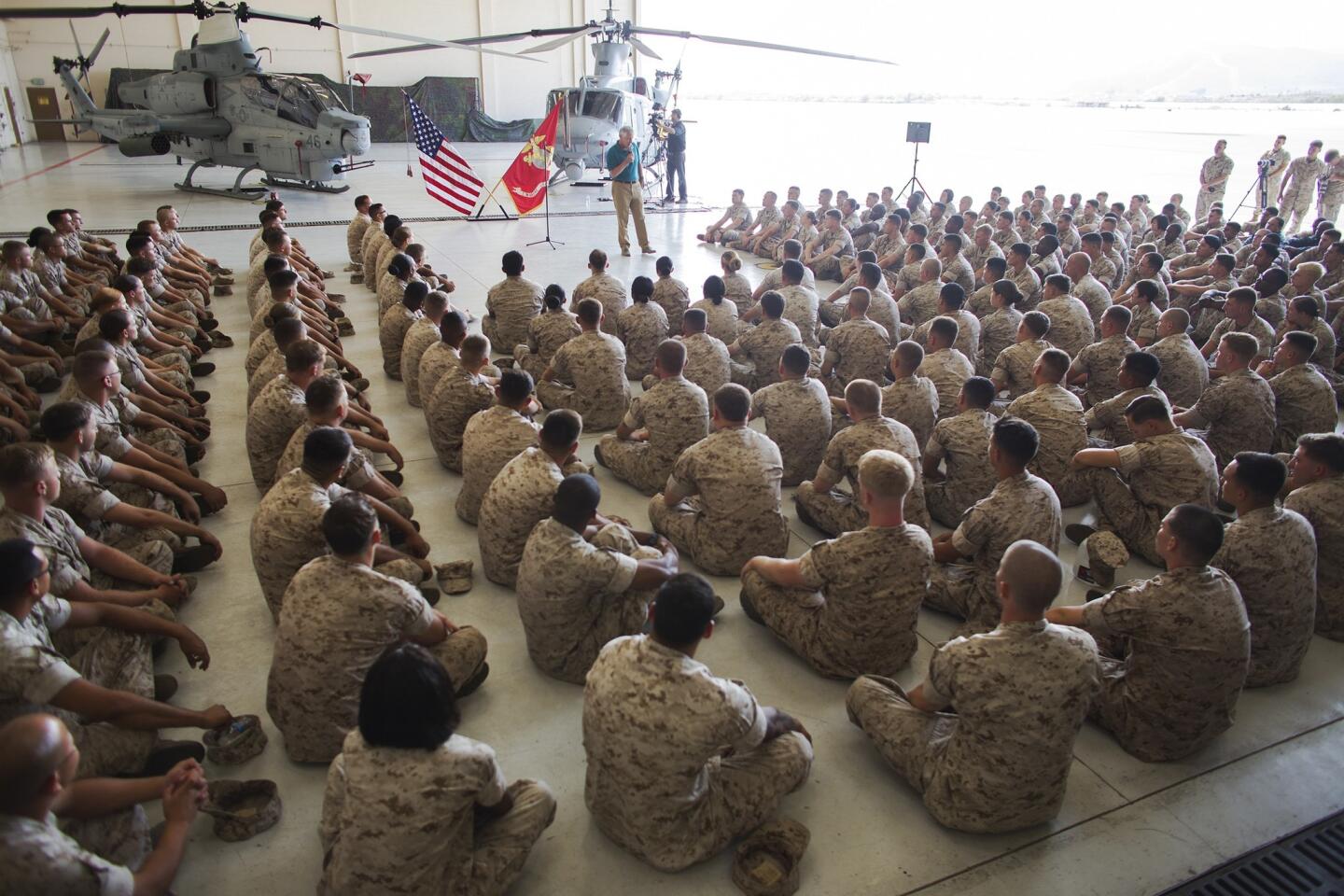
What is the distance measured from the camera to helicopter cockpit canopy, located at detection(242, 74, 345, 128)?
655 inches

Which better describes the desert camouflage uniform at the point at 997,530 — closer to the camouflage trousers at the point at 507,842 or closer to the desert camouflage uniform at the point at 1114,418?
the desert camouflage uniform at the point at 1114,418

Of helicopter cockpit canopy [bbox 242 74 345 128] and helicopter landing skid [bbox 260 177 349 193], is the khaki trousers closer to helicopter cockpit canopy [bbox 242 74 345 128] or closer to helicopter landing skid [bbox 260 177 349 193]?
helicopter cockpit canopy [bbox 242 74 345 128]

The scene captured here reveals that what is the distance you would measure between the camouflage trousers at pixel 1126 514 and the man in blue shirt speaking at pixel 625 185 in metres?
10.1

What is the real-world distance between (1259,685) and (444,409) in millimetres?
5434

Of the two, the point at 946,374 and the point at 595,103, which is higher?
the point at 595,103

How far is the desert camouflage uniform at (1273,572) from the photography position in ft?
12.8

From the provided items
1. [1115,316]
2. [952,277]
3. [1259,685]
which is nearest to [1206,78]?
[952,277]

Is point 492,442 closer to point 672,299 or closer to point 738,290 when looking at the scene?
point 672,299

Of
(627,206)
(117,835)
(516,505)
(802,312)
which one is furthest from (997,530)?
(627,206)

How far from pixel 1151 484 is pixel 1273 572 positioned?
1296 millimetres

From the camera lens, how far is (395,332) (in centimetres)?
786

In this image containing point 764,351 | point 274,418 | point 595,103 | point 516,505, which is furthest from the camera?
point 595,103

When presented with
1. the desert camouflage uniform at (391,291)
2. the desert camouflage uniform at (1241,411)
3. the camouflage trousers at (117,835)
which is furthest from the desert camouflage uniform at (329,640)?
the desert camouflage uniform at (1241,411)

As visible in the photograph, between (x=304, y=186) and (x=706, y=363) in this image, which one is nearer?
(x=706, y=363)
